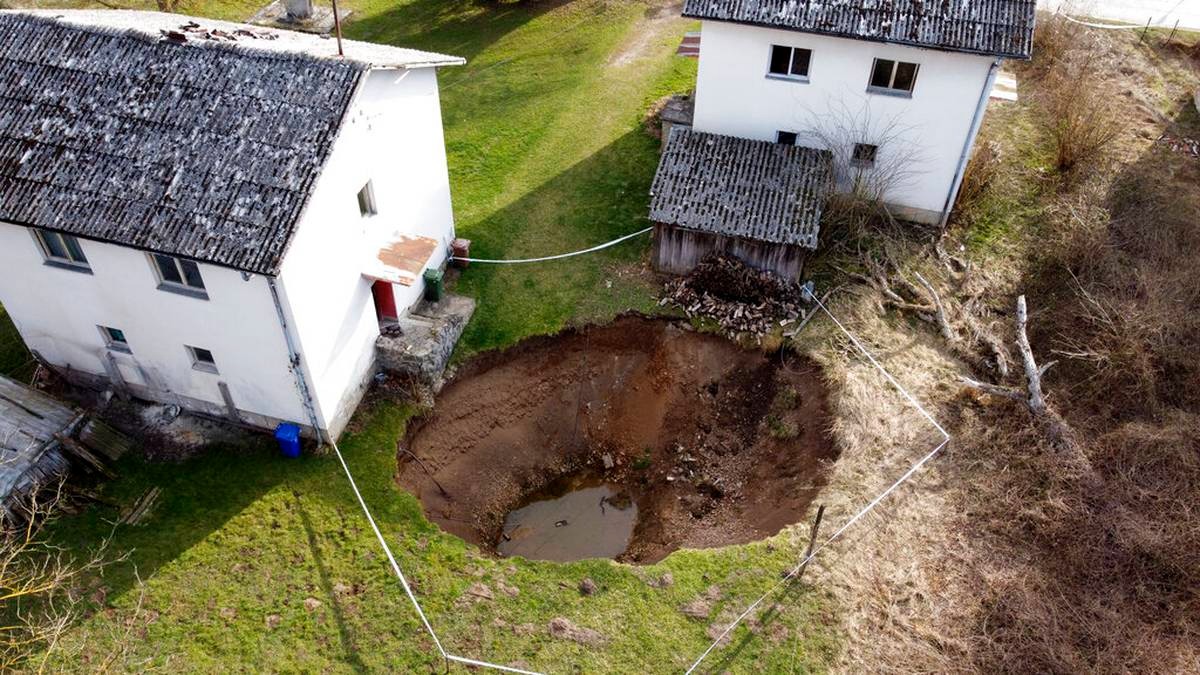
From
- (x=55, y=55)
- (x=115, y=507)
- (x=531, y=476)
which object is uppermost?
(x=55, y=55)

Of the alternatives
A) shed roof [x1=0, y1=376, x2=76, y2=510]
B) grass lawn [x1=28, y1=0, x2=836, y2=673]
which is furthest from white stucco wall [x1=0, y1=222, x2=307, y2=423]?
grass lawn [x1=28, y1=0, x2=836, y2=673]

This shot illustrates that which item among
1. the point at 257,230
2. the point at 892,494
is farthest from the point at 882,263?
the point at 257,230

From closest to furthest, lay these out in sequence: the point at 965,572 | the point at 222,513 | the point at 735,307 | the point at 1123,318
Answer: the point at 965,572 < the point at 222,513 < the point at 1123,318 < the point at 735,307

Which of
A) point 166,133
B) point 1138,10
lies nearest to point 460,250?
point 166,133

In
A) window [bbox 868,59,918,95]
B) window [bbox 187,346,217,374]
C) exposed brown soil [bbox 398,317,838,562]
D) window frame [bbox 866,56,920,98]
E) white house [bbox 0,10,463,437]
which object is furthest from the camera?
window [bbox 868,59,918,95]

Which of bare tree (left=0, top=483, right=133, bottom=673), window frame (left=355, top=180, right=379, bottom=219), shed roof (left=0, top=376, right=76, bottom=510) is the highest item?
window frame (left=355, top=180, right=379, bottom=219)

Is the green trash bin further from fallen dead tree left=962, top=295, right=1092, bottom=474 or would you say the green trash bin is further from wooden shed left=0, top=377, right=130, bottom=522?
fallen dead tree left=962, top=295, right=1092, bottom=474

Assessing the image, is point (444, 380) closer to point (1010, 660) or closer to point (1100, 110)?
point (1010, 660)
